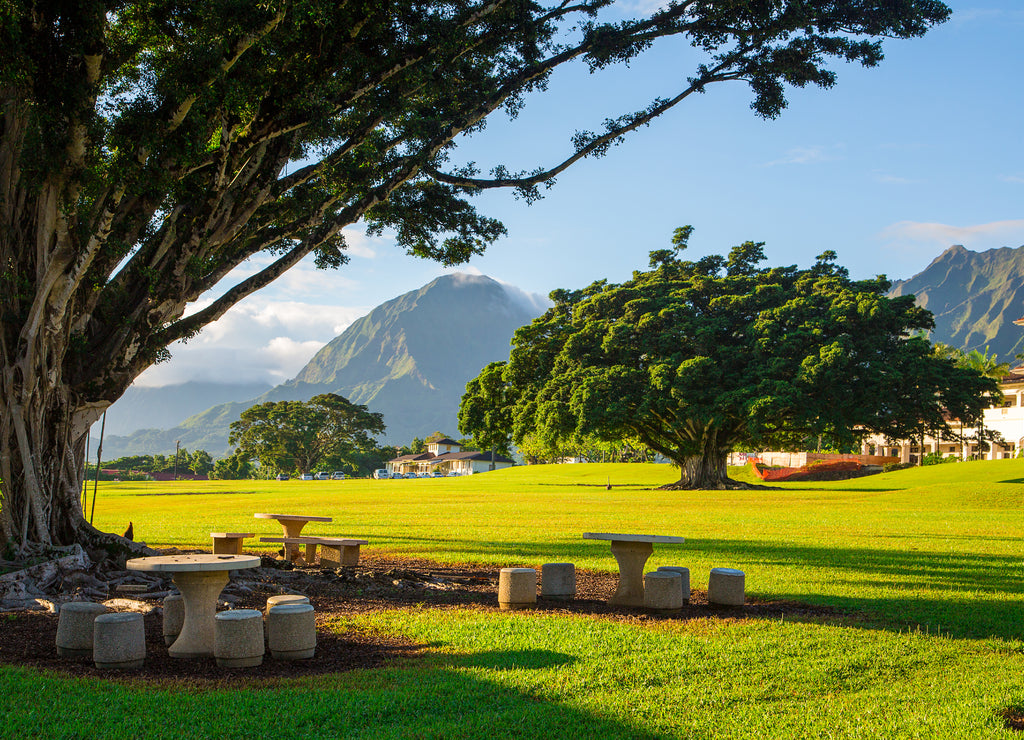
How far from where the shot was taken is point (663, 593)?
8.73 m

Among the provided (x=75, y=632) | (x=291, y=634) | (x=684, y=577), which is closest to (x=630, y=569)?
(x=684, y=577)

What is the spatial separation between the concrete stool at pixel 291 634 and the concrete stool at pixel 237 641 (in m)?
0.25

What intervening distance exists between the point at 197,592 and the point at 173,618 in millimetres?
662

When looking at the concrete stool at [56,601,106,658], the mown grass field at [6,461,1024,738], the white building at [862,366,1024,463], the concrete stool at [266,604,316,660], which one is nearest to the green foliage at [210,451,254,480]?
the white building at [862,366,1024,463]

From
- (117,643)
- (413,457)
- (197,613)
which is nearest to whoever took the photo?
(117,643)

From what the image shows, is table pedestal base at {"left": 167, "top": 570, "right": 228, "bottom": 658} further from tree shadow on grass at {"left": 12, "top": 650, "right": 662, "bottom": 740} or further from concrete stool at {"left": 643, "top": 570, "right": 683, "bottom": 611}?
concrete stool at {"left": 643, "top": 570, "right": 683, "bottom": 611}

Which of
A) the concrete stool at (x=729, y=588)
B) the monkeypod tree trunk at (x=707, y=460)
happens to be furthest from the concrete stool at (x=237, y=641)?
the monkeypod tree trunk at (x=707, y=460)

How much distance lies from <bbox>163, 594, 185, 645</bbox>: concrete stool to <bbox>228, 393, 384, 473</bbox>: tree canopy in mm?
83432

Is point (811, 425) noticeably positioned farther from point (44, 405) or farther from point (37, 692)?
point (37, 692)

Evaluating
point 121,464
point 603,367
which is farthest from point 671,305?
point 121,464

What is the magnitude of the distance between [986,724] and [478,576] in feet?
A: 24.3

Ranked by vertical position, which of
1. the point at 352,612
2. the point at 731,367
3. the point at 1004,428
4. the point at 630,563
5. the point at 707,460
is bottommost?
the point at 352,612

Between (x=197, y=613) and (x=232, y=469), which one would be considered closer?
(x=197, y=613)

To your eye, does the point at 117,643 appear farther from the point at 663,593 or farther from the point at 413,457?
the point at 413,457
